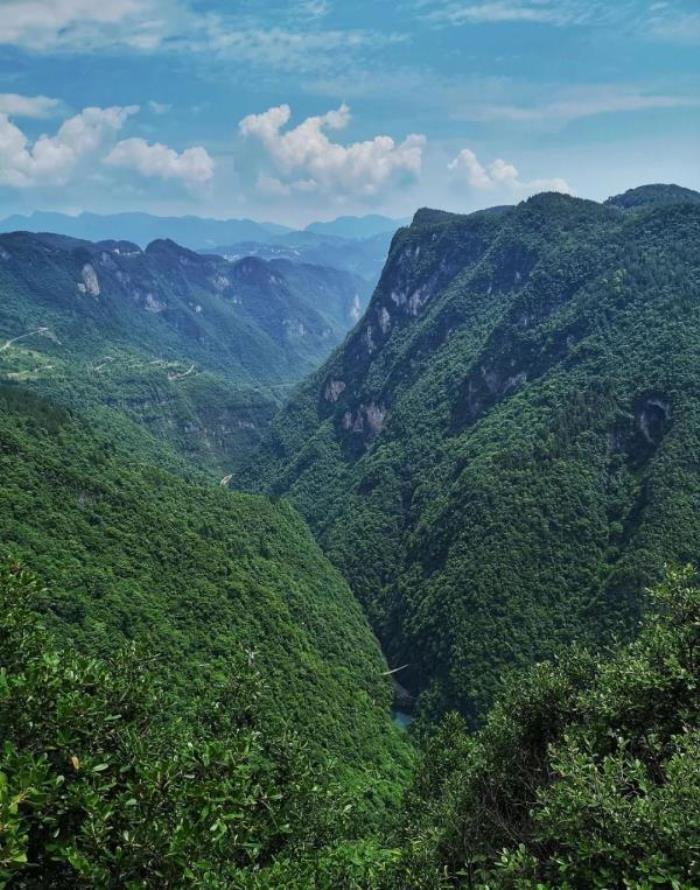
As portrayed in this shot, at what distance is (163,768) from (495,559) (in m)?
112

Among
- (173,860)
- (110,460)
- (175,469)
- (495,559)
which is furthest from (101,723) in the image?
(175,469)

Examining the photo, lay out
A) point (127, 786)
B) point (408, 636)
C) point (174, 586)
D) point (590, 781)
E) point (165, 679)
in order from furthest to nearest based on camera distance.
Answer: point (408, 636)
point (174, 586)
point (165, 679)
point (590, 781)
point (127, 786)

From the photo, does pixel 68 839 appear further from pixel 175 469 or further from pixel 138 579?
pixel 175 469

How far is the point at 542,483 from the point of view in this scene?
129 meters

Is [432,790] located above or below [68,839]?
below

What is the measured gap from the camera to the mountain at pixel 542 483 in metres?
108

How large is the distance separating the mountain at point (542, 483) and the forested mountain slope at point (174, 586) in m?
18.7

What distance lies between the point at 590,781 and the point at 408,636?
110 meters

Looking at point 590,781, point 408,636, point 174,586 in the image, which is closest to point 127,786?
point 590,781

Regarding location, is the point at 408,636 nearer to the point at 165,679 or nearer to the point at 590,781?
the point at 165,679

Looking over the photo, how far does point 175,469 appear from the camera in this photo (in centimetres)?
18800

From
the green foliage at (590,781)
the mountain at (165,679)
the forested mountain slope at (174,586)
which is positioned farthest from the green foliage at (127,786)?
the forested mountain slope at (174,586)

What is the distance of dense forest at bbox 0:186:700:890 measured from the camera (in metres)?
14.5

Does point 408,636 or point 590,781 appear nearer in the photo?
point 590,781
